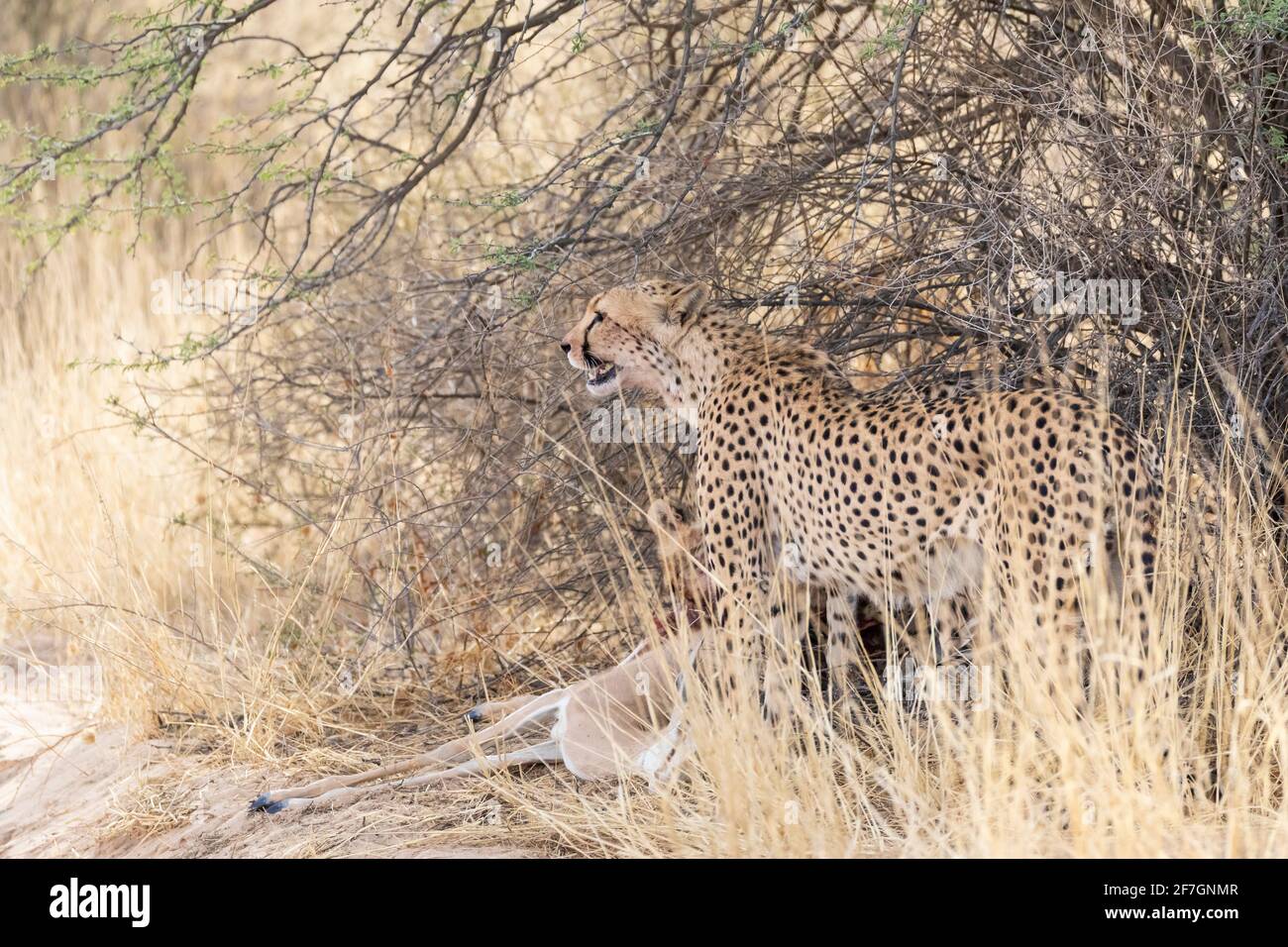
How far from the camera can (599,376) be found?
4273 millimetres

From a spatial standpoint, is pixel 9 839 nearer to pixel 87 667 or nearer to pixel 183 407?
pixel 87 667

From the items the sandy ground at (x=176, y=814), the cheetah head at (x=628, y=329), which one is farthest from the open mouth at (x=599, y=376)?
the sandy ground at (x=176, y=814)

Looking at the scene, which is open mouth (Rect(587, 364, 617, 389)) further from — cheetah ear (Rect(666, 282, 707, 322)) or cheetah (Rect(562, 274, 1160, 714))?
cheetah ear (Rect(666, 282, 707, 322))

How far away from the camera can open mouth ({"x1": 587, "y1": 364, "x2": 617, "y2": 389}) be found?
168 inches

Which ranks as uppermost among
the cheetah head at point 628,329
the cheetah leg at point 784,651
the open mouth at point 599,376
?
the cheetah head at point 628,329

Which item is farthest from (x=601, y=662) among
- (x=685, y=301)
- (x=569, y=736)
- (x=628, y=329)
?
(x=685, y=301)

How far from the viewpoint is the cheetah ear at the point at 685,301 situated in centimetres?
425

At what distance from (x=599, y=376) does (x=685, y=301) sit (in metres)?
0.34

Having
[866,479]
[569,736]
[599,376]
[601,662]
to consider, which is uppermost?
[599,376]

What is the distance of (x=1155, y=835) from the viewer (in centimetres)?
265

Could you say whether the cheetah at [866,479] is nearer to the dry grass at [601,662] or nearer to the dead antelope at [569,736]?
the dry grass at [601,662]

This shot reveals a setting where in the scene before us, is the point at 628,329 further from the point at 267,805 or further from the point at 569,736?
the point at 267,805

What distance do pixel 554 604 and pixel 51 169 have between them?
7.44 ft

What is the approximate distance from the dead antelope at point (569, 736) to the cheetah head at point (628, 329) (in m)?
0.47
